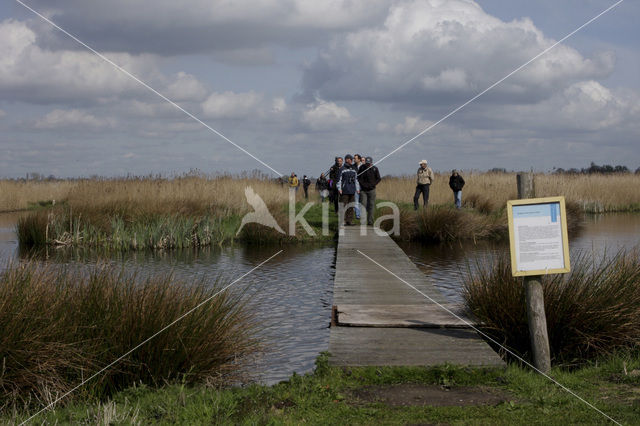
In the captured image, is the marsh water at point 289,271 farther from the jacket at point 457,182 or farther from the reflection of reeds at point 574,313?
the jacket at point 457,182

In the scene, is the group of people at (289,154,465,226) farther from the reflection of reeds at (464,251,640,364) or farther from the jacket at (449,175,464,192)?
the reflection of reeds at (464,251,640,364)

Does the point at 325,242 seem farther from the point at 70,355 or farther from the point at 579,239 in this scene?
the point at 70,355

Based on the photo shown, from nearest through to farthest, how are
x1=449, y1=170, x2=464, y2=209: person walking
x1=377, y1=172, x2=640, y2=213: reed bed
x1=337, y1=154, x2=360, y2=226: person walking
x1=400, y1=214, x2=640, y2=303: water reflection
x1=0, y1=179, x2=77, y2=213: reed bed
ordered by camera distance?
x1=400, y1=214, x2=640, y2=303: water reflection < x1=337, y1=154, x2=360, y2=226: person walking < x1=449, y1=170, x2=464, y2=209: person walking < x1=377, y1=172, x2=640, y2=213: reed bed < x1=0, y1=179, x2=77, y2=213: reed bed

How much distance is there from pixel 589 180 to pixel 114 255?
84.6ft

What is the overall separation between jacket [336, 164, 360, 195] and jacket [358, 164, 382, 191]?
167 millimetres

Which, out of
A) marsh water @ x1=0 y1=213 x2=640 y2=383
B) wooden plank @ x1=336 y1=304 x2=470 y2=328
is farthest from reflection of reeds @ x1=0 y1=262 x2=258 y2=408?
wooden plank @ x1=336 y1=304 x2=470 y2=328

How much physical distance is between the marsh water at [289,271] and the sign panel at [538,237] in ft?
6.95

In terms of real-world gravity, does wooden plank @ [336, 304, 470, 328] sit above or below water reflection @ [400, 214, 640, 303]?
below

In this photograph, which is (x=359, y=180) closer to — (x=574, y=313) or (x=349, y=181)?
(x=349, y=181)

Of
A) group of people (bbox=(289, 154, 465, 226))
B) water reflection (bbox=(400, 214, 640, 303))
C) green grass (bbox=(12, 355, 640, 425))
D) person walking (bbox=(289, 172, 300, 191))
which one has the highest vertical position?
person walking (bbox=(289, 172, 300, 191))

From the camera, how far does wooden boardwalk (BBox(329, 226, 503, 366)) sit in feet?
21.0

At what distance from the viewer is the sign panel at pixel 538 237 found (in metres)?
6.09

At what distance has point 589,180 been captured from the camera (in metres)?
34.5

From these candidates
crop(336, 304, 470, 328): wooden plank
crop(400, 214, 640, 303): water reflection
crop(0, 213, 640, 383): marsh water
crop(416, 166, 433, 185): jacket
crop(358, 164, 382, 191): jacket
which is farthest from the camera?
crop(416, 166, 433, 185): jacket
